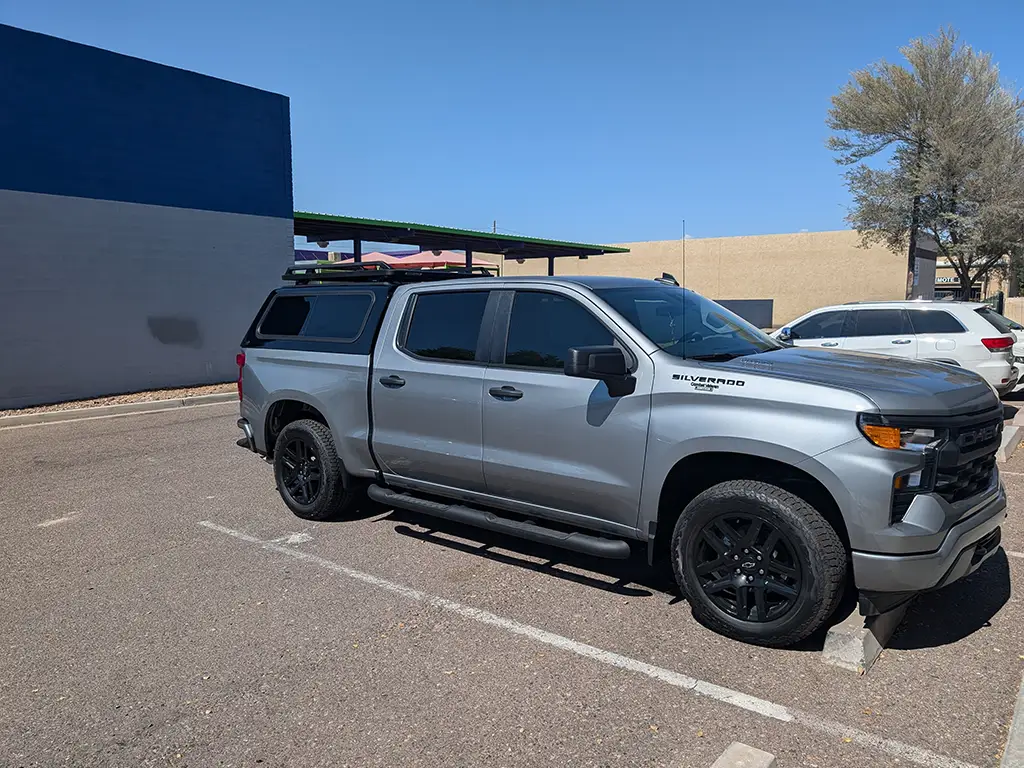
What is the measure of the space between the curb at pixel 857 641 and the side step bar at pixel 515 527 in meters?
1.12

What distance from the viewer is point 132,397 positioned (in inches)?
520

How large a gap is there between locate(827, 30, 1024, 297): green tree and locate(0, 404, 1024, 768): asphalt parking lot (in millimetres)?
19285

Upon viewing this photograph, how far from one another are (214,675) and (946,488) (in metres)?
3.65

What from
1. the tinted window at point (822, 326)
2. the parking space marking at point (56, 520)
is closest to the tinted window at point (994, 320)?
the tinted window at point (822, 326)

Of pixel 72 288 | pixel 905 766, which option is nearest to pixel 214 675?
pixel 905 766

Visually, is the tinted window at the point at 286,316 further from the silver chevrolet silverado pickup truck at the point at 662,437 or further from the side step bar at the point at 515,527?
the side step bar at the point at 515,527

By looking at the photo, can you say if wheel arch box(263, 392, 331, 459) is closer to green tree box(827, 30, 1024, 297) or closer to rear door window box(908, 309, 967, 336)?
rear door window box(908, 309, 967, 336)

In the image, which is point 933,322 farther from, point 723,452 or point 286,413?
point 286,413

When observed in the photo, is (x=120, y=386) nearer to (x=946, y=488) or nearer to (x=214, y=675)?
(x=214, y=675)

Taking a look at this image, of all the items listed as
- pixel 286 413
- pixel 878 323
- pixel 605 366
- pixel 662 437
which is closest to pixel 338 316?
pixel 286 413

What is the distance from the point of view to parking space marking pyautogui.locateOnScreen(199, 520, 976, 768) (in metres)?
3.05

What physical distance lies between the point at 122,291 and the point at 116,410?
93.1 inches

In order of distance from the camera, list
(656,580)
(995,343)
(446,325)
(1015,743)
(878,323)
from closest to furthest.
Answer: (1015,743), (656,580), (446,325), (995,343), (878,323)

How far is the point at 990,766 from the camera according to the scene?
2945 millimetres
